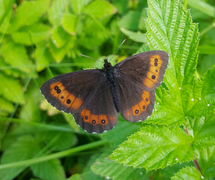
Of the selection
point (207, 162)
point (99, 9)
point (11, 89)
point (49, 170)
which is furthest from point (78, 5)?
point (207, 162)

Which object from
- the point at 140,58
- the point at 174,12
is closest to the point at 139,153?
the point at 140,58

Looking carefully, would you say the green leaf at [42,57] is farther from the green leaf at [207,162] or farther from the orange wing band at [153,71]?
the green leaf at [207,162]

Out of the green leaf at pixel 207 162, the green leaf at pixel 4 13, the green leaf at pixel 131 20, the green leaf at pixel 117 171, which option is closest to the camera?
the green leaf at pixel 207 162

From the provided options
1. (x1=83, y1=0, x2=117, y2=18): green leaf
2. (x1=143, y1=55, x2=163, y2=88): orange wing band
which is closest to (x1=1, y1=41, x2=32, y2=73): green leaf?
(x1=83, y1=0, x2=117, y2=18): green leaf

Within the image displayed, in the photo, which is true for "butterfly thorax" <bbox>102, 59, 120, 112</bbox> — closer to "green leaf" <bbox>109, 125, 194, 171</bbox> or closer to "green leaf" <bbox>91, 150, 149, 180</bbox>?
"green leaf" <bbox>109, 125, 194, 171</bbox>

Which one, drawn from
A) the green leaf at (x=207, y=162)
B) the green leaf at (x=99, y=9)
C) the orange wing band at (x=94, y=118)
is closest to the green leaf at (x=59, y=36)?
the green leaf at (x=99, y=9)

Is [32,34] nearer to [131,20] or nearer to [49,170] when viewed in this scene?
[131,20]

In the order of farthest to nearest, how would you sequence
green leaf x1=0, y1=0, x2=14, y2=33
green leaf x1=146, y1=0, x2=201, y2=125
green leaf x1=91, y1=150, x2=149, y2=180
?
green leaf x1=0, y1=0, x2=14, y2=33
green leaf x1=91, y1=150, x2=149, y2=180
green leaf x1=146, y1=0, x2=201, y2=125
